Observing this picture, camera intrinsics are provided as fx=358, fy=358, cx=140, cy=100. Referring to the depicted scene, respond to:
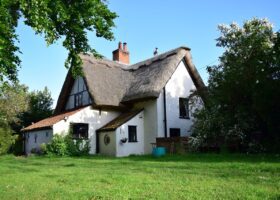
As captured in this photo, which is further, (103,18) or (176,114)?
(176,114)

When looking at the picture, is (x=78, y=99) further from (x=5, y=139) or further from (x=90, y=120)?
(x=5, y=139)

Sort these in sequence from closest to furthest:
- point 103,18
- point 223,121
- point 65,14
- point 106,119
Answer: point 65,14 → point 103,18 → point 223,121 → point 106,119

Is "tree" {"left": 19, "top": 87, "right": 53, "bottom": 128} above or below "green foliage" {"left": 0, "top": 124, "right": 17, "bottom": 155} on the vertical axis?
above

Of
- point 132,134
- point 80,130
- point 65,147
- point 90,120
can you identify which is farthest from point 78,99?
point 132,134

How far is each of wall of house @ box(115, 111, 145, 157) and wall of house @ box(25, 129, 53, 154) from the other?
220 inches

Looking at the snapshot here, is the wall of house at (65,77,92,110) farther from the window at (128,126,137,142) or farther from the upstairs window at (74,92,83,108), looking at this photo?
the window at (128,126,137,142)

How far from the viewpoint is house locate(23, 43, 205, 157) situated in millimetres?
27719

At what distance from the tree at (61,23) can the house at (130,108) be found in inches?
547

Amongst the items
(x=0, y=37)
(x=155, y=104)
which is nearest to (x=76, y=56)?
(x=0, y=37)

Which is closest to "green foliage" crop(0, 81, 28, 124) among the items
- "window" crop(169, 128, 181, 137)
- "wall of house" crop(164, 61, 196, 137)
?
"wall of house" crop(164, 61, 196, 137)

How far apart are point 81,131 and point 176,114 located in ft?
25.7

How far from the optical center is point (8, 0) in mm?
9664

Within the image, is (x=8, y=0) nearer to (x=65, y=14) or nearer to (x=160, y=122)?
(x=65, y=14)

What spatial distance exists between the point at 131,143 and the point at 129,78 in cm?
776
